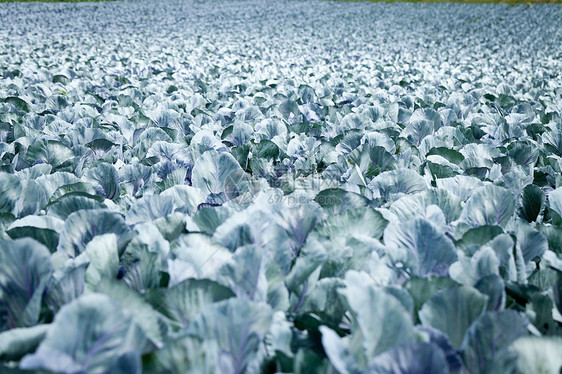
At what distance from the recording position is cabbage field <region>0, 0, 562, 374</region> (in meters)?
0.88

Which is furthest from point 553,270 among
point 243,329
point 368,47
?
point 368,47

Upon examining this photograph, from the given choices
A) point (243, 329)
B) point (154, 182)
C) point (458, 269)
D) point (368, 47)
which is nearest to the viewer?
point (243, 329)

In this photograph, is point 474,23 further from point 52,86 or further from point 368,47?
point 52,86

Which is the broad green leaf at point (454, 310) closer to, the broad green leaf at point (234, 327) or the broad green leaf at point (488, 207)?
the broad green leaf at point (234, 327)

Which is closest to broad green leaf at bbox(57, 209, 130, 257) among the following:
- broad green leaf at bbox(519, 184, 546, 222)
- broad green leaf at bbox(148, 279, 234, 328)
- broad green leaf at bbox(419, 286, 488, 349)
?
broad green leaf at bbox(148, 279, 234, 328)

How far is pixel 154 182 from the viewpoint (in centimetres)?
195

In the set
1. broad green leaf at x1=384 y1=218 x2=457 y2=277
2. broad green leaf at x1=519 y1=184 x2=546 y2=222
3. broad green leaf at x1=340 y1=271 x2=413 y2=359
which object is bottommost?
broad green leaf at x1=519 y1=184 x2=546 y2=222

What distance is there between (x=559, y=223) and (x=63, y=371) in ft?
5.45

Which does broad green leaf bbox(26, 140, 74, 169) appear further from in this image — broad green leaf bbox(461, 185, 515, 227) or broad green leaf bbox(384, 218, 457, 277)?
broad green leaf bbox(461, 185, 515, 227)

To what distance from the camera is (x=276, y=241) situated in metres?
1.25

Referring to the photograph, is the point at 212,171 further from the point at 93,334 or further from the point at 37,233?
the point at 93,334

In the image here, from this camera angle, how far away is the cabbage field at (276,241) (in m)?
0.88

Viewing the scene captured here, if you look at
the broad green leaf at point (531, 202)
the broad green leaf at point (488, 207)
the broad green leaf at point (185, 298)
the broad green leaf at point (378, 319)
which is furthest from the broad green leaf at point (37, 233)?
the broad green leaf at point (531, 202)

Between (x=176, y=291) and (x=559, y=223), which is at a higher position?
(x=176, y=291)
